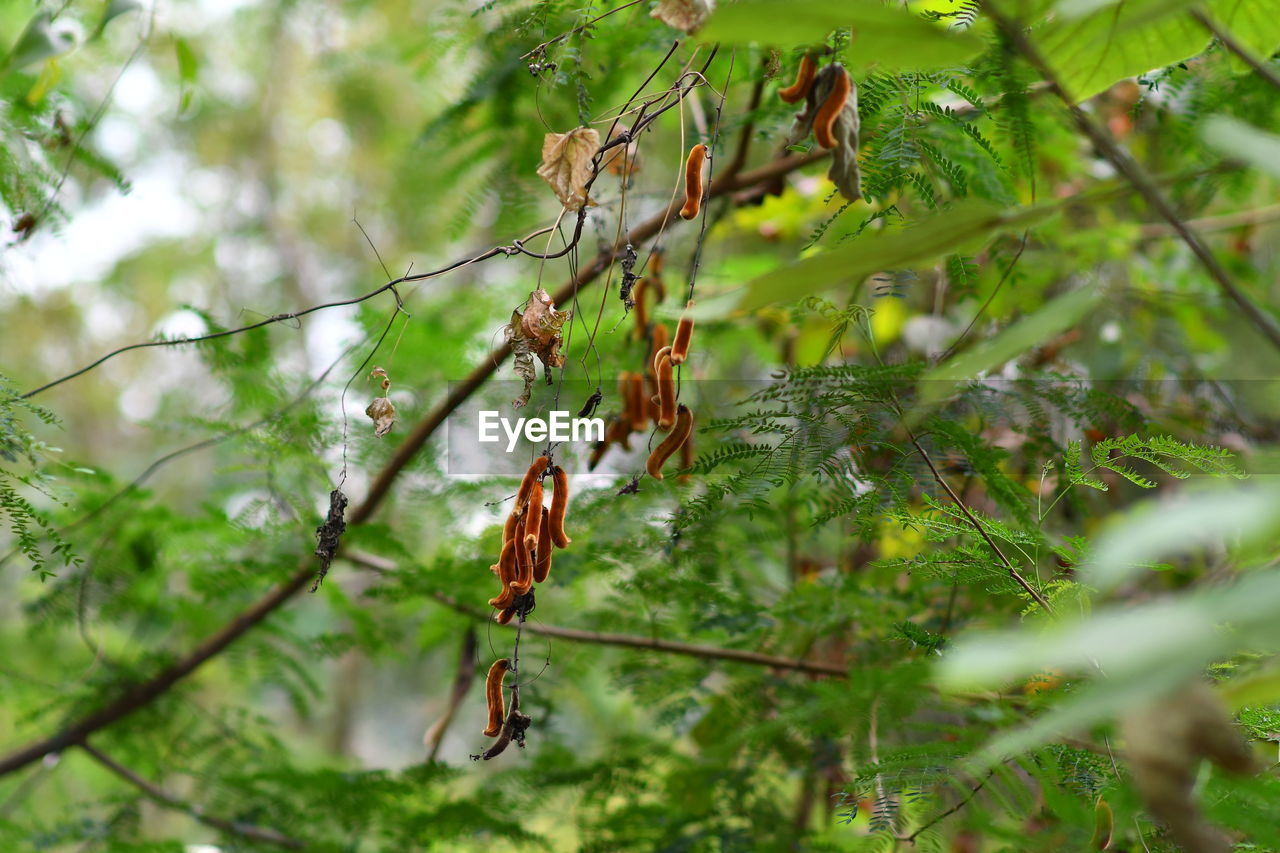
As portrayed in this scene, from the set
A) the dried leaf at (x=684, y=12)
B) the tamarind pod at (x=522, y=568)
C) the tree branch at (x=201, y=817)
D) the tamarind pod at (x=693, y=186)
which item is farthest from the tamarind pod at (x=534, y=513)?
the tree branch at (x=201, y=817)

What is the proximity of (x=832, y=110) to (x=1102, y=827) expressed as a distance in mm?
482

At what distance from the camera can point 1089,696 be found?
0.24m

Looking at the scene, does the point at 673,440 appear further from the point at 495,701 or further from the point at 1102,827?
the point at 1102,827

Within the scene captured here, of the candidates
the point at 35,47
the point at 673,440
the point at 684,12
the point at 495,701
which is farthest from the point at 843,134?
the point at 35,47

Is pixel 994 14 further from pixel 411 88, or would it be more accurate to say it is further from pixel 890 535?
pixel 411 88

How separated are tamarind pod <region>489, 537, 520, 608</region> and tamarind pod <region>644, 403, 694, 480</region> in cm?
12

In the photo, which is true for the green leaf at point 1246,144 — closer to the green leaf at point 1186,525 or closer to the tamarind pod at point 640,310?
the green leaf at point 1186,525

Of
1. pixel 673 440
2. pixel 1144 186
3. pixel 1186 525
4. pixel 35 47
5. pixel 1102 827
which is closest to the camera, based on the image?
pixel 1186 525

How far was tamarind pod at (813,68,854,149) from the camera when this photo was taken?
22.2 inches

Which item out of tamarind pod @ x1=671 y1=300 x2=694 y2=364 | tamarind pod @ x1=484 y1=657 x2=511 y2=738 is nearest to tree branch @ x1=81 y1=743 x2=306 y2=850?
tamarind pod @ x1=484 y1=657 x2=511 y2=738

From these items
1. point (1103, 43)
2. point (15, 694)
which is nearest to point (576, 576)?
point (1103, 43)

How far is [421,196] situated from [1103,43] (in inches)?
60.9

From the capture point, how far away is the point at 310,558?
3.87 ft

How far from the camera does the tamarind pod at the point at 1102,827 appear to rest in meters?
0.56
